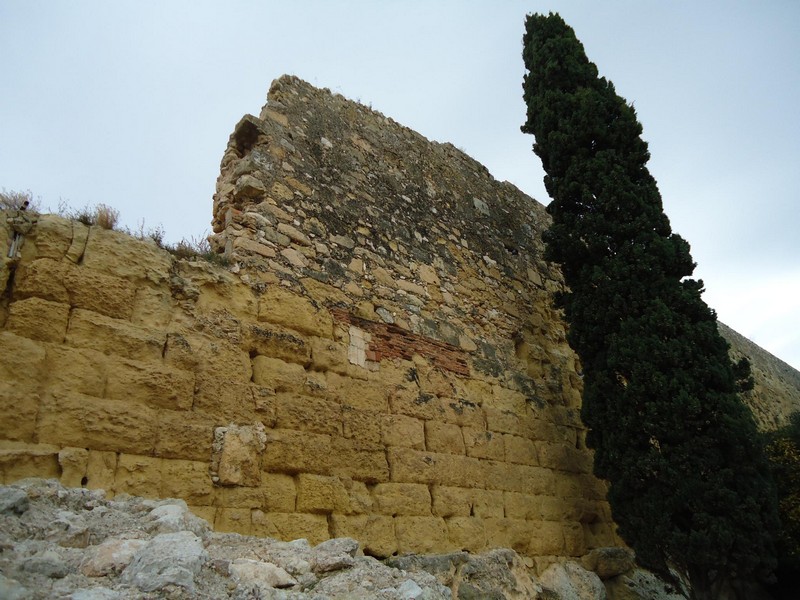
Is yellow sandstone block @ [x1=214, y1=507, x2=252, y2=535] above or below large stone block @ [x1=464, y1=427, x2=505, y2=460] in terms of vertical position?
below

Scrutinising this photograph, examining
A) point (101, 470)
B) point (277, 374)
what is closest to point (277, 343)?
point (277, 374)

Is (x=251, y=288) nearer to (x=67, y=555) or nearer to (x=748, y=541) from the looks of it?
(x=67, y=555)

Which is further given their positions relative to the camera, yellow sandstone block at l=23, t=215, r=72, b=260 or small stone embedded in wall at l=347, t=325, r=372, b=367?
small stone embedded in wall at l=347, t=325, r=372, b=367

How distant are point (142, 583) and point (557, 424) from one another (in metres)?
5.50

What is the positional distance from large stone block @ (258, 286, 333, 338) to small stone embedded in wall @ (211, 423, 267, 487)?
3.22ft

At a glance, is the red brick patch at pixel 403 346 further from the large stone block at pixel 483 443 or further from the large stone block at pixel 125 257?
the large stone block at pixel 125 257

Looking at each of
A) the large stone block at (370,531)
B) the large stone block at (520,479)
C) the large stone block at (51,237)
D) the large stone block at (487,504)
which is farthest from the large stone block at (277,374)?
the large stone block at (520,479)

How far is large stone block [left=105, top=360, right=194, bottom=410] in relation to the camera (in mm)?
3754

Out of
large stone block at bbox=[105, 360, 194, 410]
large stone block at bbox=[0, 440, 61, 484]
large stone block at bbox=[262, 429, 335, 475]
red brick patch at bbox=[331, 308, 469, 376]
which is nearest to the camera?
large stone block at bbox=[0, 440, 61, 484]

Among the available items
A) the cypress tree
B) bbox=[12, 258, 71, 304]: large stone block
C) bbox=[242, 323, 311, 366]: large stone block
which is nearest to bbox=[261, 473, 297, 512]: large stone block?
bbox=[242, 323, 311, 366]: large stone block

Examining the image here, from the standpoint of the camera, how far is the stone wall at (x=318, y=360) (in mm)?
3660

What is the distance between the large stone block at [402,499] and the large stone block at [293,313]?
4.61 ft

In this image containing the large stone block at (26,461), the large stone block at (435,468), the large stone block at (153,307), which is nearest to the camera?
the large stone block at (26,461)

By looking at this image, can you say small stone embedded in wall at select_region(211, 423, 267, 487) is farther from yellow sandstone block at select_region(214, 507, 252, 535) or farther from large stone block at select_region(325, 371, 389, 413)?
large stone block at select_region(325, 371, 389, 413)
